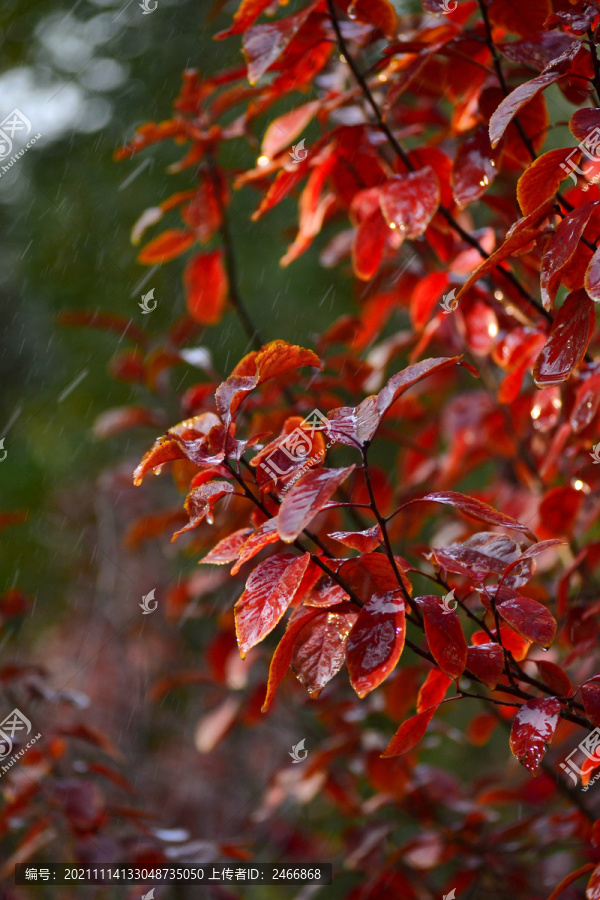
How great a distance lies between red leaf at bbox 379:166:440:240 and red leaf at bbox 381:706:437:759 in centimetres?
57

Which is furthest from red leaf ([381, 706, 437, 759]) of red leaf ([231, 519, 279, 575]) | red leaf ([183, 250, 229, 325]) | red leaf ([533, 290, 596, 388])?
red leaf ([183, 250, 229, 325])

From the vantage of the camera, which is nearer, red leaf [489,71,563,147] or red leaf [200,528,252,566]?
red leaf [489,71,563,147]

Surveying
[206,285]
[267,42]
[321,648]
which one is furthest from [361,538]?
[206,285]

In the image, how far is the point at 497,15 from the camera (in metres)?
0.96

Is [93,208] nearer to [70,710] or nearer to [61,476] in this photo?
[61,476]

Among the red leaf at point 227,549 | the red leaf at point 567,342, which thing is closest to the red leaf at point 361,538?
the red leaf at point 227,549

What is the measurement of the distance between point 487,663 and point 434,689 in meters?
0.08

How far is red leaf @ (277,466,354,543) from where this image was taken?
0.57 metres

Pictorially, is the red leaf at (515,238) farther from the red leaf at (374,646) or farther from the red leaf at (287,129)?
the red leaf at (287,129)

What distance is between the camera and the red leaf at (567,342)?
0.69 meters

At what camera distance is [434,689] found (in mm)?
786

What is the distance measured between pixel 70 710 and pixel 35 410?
1632 millimetres

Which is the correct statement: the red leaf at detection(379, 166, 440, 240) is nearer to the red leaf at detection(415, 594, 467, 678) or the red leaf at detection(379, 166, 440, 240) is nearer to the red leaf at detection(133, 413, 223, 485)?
the red leaf at detection(133, 413, 223, 485)

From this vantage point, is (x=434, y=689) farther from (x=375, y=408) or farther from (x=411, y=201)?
(x=411, y=201)
